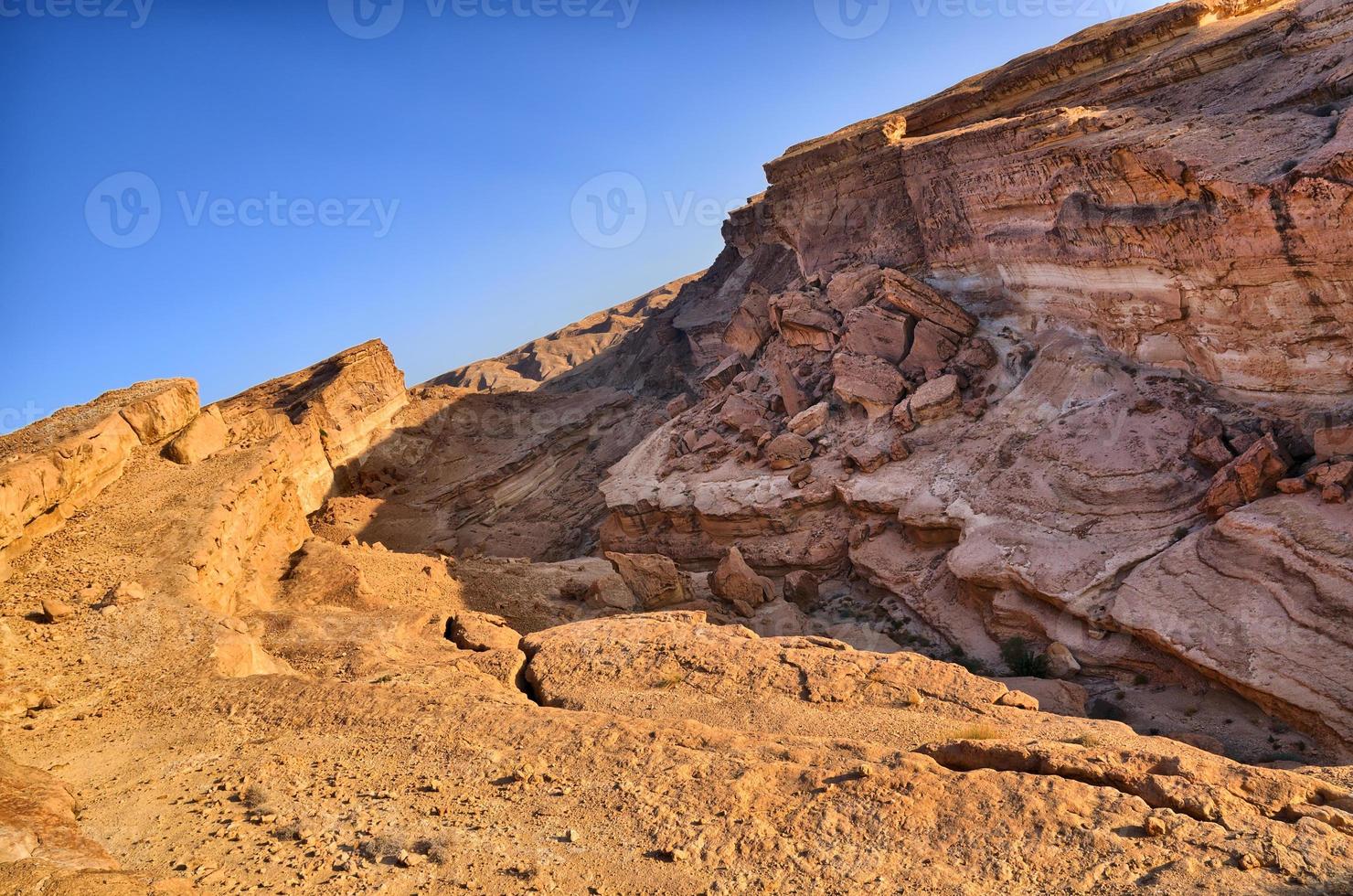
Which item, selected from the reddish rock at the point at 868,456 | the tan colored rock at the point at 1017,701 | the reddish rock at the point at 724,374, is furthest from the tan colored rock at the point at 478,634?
the reddish rock at the point at 724,374

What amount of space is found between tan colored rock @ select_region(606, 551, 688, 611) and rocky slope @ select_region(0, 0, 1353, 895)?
8 cm

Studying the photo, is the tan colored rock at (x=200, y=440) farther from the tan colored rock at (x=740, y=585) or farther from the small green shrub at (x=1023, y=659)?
the small green shrub at (x=1023, y=659)

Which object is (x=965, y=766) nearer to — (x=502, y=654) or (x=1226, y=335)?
(x=502, y=654)

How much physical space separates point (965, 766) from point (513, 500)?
18.5 meters

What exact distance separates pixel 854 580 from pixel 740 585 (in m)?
2.38

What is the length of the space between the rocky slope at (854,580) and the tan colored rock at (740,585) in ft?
0.26

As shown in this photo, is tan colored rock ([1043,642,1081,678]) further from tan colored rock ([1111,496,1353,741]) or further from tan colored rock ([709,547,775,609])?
tan colored rock ([709,547,775,609])

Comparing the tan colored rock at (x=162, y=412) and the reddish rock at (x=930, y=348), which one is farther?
the reddish rock at (x=930, y=348)

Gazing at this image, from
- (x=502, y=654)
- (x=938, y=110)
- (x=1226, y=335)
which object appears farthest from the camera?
(x=938, y=110)

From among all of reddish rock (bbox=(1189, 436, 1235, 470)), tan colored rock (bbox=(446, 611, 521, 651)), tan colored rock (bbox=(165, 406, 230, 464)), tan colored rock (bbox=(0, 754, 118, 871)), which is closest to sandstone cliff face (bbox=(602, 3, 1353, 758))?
reddish rock (bbox=(1189, 436, 1235, 470))

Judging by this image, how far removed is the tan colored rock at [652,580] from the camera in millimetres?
14500

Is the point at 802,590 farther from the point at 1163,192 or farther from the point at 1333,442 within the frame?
the point at 1163,192

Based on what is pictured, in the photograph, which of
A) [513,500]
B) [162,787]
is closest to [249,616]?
[162,787]

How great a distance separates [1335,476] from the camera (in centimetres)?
990
